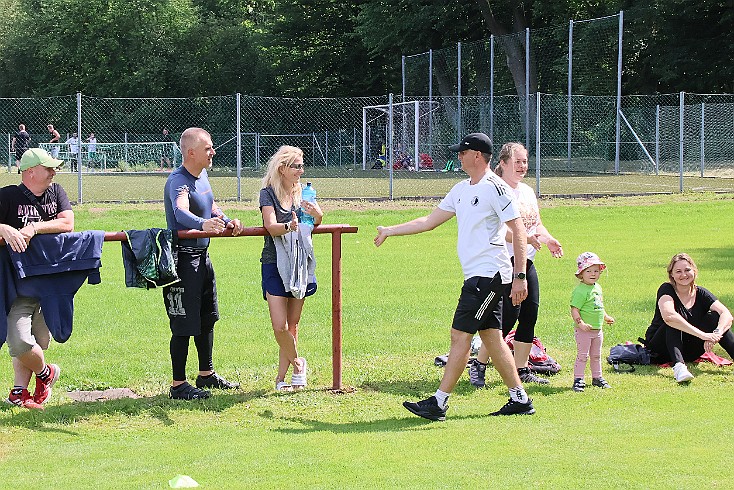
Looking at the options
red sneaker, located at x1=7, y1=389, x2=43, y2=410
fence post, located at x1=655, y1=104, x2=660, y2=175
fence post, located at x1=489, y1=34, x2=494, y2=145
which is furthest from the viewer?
fence post, located at x1=489, y1=34, x2=494, y2=145

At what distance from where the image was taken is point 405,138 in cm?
4125

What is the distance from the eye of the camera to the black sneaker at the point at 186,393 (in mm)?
7844

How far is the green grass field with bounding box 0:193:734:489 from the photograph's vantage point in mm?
5723

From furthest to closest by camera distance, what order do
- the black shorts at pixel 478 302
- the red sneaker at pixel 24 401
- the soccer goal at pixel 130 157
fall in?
1. the soccer goal at pixel 130 157
2. the red sneaker at pixel 24 401
3. the black shorts at pixel 478 302

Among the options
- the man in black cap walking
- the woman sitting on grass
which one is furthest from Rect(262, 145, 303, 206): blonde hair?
the woman sitting on grass

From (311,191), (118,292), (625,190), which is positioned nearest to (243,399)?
(311,191)

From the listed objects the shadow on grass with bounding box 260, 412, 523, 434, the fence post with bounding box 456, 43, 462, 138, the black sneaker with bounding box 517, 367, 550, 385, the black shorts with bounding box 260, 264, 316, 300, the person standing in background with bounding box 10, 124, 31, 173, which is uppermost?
the fence post with bounding box 456, 43, 462, 138

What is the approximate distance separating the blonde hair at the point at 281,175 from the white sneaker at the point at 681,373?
3304 millimetres

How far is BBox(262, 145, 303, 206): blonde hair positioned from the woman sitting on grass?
3264 millimetres

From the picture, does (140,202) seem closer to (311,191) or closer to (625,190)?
(625,190)

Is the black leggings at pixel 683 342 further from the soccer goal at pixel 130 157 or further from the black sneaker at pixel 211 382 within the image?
the soccer goal at pixel 130 157

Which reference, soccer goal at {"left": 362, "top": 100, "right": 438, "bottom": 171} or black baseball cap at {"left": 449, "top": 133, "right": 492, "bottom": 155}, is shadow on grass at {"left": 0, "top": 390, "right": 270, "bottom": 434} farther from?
soccer goal at {"left": 362, "top": 100, "right": 438, "bottom": 171}

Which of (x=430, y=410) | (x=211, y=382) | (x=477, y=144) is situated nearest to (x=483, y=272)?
(x=477, y=144)

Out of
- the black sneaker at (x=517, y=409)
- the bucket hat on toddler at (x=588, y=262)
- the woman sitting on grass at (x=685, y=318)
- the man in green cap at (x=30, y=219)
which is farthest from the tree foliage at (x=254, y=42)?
the man in green cap at (x=30, y=219)
